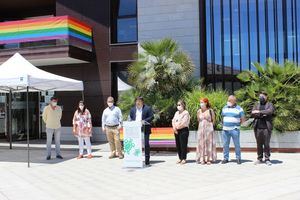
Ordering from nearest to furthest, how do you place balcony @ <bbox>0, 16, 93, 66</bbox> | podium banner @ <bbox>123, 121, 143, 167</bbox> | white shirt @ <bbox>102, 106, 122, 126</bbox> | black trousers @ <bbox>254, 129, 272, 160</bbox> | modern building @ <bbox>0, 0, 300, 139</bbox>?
1. podium banner @ <bbox>123, 121, 143, 167</bbox>
2. black trousers @ <bbox>254, 129, 272, 160</bbox>
3. white shirt @ <bbox>102, 106, 122, 126</bbox>
4. balcony @ <bbox>0, 16, 93, 66</bbox>
5. modern building @ <bbox>0, 0, 300, 139</bbox>

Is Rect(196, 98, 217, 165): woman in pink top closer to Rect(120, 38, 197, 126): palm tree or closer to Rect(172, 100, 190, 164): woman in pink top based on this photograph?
Rect(172, 100, 190, 164): woman in pink top

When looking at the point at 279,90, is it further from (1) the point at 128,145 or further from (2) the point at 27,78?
(2) the point at 27,78

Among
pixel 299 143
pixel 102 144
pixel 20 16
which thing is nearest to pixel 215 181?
pixel 299 143

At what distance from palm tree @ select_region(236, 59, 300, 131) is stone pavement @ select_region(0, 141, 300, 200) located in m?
1.07

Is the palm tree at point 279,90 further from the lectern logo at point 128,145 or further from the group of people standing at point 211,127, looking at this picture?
the lectern logo at point 128,145

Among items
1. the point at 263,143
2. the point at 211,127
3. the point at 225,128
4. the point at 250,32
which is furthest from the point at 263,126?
the point at 250,32

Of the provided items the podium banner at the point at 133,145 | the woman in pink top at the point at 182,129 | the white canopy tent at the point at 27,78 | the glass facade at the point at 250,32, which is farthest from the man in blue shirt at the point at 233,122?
the glass facade at the point at 250,32

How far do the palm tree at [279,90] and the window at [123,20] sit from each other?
20.5 feet

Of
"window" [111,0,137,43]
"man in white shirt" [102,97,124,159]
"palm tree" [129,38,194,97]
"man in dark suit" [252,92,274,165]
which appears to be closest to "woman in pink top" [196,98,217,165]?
"man in dark suit" [252,92,274,165]

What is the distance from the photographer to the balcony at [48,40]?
17672 mm

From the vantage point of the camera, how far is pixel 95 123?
63.3 feet

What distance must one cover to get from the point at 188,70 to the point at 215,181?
677 centimetres

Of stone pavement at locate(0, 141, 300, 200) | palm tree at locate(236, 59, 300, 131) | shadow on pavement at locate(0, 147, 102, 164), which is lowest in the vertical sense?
stone pavement at locate(0, 141, 300, 200)

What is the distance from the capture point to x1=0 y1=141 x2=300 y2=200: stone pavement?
8.58 m
